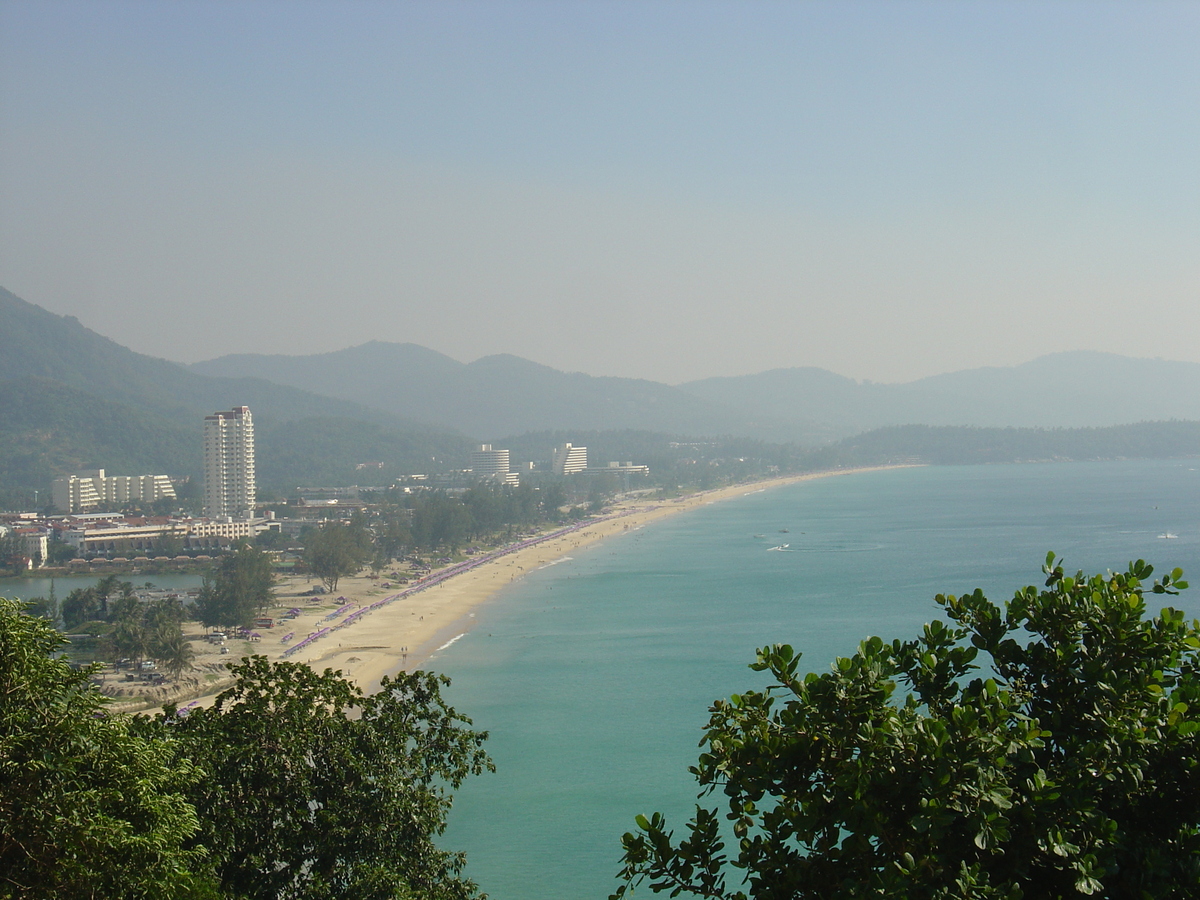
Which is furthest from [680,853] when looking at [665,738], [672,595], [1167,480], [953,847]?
[1167,480]

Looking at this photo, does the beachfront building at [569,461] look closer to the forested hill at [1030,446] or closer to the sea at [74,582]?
the forested hill at [1030,446]

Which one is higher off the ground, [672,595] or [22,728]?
[22,728]

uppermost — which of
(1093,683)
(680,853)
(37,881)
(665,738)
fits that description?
(1093,683)

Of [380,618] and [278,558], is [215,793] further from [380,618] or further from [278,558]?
[278,558]

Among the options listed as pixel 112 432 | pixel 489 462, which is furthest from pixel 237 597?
pixel 112 432

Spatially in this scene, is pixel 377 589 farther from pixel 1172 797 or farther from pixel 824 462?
pixel 824 462

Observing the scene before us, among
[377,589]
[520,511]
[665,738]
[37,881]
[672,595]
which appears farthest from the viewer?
[520,511]
